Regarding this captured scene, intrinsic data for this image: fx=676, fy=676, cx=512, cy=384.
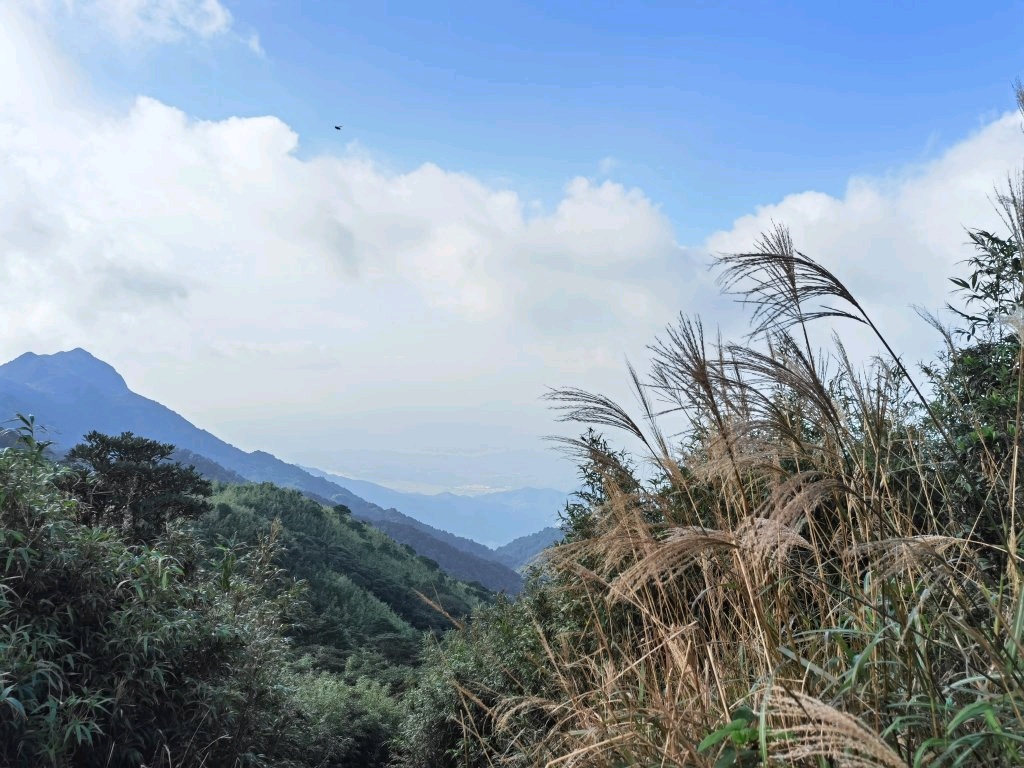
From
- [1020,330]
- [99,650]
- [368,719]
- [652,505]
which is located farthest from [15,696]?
[368,719]

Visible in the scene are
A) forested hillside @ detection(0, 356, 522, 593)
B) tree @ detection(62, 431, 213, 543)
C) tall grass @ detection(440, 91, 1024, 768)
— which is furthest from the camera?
forested hillside @ detection(0, 356, 522, 593)

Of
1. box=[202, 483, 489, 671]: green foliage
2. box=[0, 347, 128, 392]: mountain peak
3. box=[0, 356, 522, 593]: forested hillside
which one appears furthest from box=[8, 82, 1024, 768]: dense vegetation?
box=[0, 347, 128, 392]: mountain peak

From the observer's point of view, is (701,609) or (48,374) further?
(48,374)

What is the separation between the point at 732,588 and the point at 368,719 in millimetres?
9903

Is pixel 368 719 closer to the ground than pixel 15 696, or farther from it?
closer to the ground

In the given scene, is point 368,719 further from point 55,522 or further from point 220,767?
point 55,522

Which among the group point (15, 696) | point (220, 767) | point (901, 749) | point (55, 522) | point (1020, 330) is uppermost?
point (1020, 330)

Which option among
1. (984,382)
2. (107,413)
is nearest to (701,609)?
(984,382)

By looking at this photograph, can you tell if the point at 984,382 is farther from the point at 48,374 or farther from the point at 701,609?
the point at 48,374

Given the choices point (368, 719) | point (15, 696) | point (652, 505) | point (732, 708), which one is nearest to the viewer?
point (732, 708)

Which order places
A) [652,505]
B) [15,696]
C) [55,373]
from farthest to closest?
[55,373]
[15,696]
[652,505]

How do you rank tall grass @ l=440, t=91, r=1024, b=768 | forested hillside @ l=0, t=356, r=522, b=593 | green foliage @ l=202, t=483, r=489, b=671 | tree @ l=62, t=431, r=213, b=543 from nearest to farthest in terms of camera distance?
tall grass @ l=440, t=91, r=1024, b=768
tree @ l=62, t=431, r=213, b=543
green foliage @ l=202, t=483, r=489, b=671
forested hillside @ l=0, t=356, r=522, b=593

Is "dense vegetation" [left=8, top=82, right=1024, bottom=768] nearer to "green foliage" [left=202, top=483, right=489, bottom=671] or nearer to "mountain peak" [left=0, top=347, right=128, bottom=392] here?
"green foliage" [left=202, top=483, right=489, bottom=671]

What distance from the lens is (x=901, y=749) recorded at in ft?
4.71
